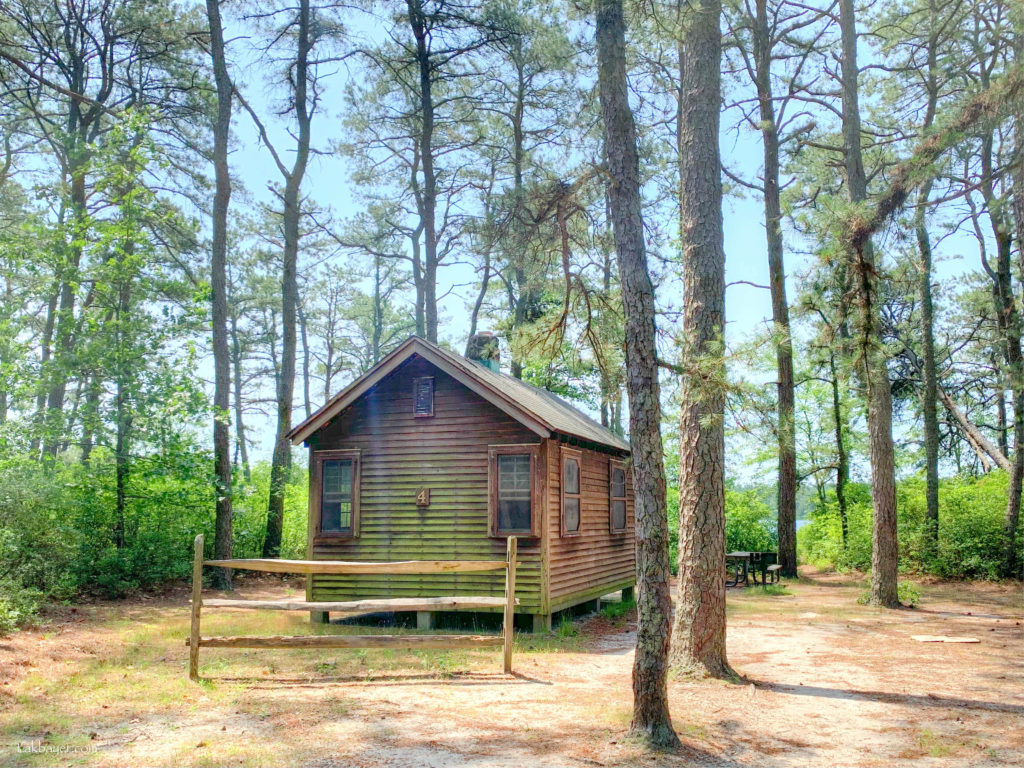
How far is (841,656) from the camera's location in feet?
32.8

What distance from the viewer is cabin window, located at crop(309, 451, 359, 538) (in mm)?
13312

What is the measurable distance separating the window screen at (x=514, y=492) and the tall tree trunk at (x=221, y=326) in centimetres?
752

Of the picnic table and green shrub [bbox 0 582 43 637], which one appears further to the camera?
the picnic table

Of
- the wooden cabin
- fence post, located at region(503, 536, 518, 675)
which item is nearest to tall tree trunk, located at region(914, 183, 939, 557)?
the wooden cabin

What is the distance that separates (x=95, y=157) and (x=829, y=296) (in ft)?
51.8

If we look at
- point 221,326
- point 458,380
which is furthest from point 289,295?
point 458,380

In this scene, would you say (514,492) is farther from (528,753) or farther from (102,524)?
(102,524)

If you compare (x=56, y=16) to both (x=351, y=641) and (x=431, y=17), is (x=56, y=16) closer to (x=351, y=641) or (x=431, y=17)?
(x=431, y=17)

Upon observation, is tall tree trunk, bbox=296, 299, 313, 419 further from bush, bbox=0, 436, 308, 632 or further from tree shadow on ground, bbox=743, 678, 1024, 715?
tree shadow on ground, bbox=743, 678, 1024, 715

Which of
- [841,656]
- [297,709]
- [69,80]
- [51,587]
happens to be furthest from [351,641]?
[69,80]

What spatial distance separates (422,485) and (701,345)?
6.08 metres

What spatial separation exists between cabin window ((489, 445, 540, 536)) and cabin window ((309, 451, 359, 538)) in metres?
2.71

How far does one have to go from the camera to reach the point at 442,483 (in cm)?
1269

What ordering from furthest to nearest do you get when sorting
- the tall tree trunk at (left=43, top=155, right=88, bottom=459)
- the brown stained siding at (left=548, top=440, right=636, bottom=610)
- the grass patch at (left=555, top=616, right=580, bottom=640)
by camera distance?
the tall tree trunk at (left=43, top=155, right=88, bottom=459), the brown stained siding at (left=548, top=440, right=636, bottom=610), the grass patch at (left=555, top=616, right=580, bottom=640)
